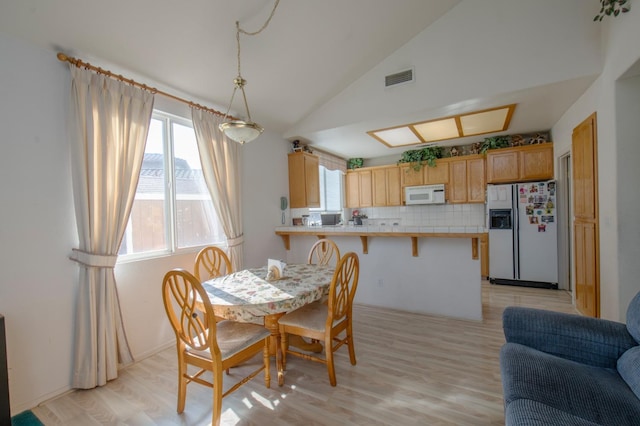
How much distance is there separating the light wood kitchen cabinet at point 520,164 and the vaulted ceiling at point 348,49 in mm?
1032

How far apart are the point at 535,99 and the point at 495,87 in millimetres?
626

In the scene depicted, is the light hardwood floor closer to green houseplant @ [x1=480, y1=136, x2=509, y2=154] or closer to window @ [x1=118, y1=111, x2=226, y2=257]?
window @ [x1=118, y1=111, x2=226, y2=257]

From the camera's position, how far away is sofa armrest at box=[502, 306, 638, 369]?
145 centimetres

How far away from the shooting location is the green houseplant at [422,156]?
532 cm

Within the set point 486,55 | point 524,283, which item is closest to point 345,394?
point 486,55

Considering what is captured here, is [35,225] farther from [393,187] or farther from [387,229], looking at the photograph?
[393,187]

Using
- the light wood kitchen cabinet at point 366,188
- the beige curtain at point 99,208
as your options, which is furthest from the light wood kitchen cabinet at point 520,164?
the beige curtain at point 99,208

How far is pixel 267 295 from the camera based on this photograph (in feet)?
6.40

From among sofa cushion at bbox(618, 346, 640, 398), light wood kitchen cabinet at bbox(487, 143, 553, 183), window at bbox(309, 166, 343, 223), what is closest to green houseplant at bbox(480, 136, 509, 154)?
light wood kitchen cabinet at bbox(487, 143, 553, 183)

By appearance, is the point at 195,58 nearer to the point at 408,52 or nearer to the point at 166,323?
the point at 408,52

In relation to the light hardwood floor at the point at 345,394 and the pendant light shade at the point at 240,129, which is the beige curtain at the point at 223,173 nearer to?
the pendant light shade at the point at 240,129

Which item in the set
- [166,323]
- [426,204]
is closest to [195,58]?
[166,323]

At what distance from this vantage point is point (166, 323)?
9.07 ft

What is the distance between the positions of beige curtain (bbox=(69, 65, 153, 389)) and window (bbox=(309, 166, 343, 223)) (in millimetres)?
3328
